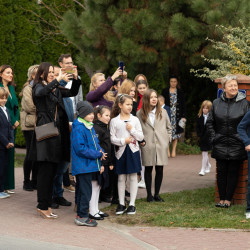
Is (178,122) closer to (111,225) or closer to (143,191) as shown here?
(143,191)

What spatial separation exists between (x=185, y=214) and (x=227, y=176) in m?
1.03

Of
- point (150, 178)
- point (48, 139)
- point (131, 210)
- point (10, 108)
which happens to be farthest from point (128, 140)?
point (10, 108)

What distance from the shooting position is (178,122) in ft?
47.5

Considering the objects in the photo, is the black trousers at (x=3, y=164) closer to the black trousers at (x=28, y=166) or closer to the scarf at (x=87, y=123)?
the black trousers at (x=28, y=166)

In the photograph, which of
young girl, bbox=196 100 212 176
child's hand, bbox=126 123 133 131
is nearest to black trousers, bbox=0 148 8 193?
child's hand, bbox=126 123 133 131

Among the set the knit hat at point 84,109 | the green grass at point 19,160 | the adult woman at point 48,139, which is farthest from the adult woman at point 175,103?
the knit hat at point 84,109

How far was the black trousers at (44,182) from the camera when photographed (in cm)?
751

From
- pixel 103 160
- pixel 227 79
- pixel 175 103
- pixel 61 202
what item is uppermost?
pixel 227 79

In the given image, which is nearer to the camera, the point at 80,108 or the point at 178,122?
the point at 80,108

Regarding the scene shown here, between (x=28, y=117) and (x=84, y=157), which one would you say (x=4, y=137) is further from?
(x=84, y=157)

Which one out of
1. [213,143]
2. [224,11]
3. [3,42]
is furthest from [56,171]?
[3,42]

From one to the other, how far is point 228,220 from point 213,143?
1.32 m

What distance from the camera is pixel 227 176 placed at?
8.34m

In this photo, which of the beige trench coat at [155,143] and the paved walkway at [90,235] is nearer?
the paved walkway at [90,235]
